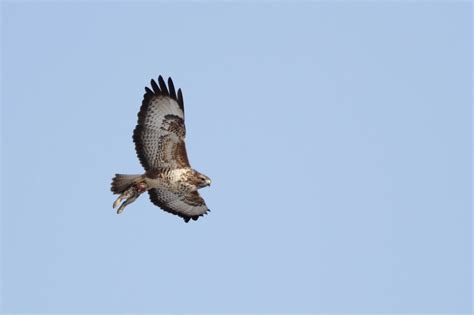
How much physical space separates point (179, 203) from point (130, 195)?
1573mm

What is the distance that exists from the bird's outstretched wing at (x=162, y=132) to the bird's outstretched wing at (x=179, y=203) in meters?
1.11

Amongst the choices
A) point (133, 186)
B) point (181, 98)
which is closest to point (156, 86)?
point (181, 98)

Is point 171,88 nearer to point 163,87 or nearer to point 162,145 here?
point 163,87

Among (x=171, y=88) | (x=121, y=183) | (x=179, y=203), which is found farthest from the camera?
(x=179, y=203)

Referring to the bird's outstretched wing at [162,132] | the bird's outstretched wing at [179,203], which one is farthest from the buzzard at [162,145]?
the bird's outstretched wing at [179,203]

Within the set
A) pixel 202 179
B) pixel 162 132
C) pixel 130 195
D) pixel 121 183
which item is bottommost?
pixel 130 195

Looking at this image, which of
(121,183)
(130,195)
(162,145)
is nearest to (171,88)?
(162,145)

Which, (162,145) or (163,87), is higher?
(163,87)

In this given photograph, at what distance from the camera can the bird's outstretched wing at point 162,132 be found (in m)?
14.6

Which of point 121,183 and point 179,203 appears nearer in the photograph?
point 121,183

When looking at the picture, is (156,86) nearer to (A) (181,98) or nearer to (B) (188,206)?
(A) (181,98)

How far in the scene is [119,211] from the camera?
47.7ft

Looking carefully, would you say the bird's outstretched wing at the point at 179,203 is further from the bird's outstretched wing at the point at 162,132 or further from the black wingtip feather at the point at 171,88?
the black wingtip feather at the point at 171,88

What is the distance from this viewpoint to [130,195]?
14.5m
